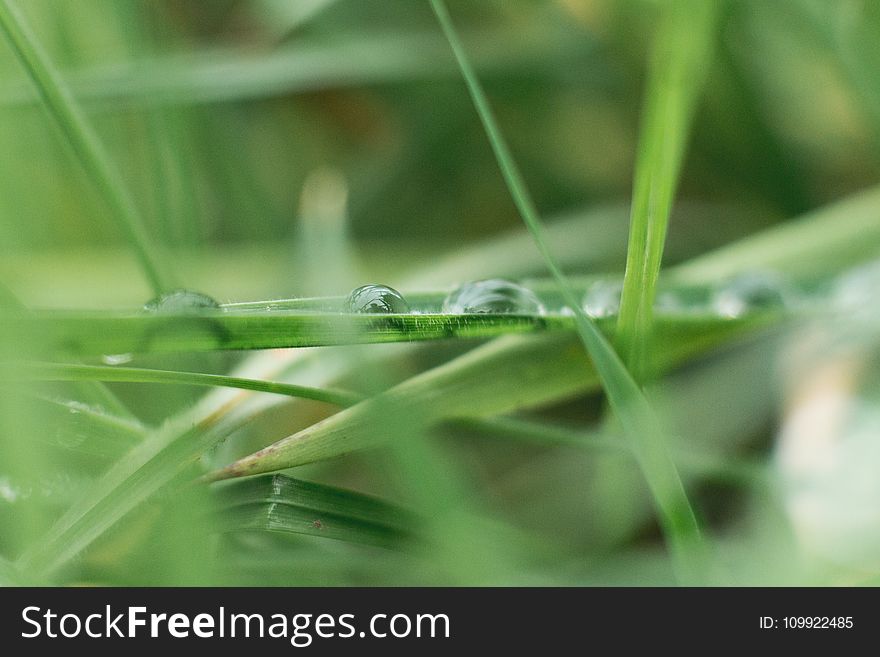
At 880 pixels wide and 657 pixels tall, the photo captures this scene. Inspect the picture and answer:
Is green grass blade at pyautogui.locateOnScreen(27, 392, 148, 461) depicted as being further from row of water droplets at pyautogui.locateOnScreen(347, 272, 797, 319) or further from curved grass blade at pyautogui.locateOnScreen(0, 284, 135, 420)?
row of water droplets at pyautogui.locateOnScreen(347, 272, 797, 319)

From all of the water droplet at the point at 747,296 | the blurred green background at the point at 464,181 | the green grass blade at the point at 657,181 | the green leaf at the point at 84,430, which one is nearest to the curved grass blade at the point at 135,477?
the green leaf at the point at 84,430

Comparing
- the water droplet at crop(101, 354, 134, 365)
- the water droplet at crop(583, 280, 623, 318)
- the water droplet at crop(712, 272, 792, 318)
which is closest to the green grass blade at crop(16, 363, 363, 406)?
the water droplet at crop(101, 354, 134, 365)

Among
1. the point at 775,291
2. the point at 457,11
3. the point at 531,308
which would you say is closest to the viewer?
the point at 531,308

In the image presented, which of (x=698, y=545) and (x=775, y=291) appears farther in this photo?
(x=775, y=291)

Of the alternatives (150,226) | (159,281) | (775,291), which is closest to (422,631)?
(159,281)

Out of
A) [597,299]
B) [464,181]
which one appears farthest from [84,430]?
[464,181]

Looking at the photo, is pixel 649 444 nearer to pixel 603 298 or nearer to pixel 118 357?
pixel 603 298

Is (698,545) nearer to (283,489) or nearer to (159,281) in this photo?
(283,489)
